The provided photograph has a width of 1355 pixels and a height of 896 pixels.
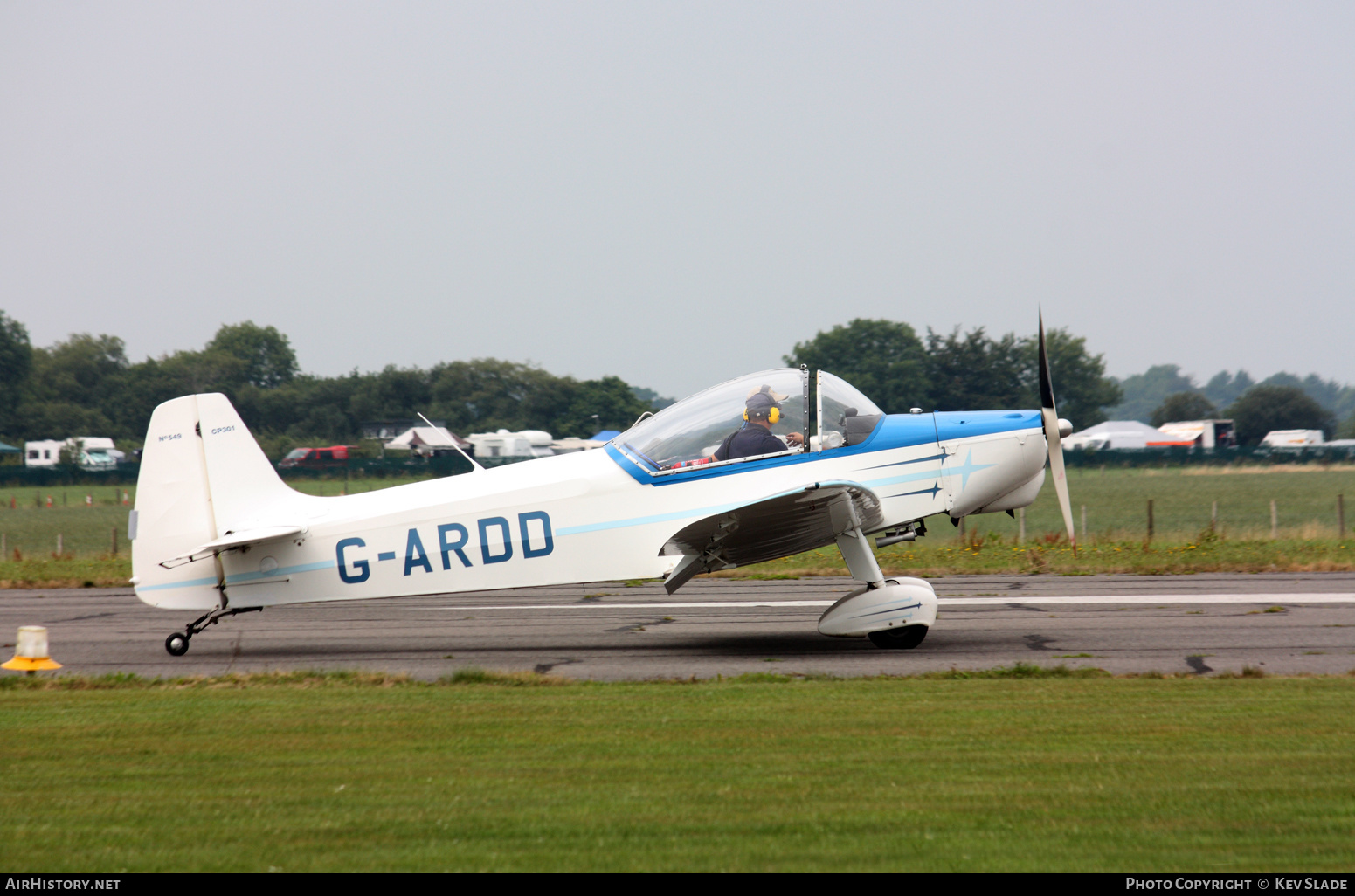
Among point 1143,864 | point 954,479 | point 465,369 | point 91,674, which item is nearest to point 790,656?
point 954,479

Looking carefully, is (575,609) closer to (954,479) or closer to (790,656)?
(790,656)

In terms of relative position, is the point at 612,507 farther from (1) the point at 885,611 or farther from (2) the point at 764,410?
(1) the point at 885,611

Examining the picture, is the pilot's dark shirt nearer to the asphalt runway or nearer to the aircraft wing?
the aircraft wing

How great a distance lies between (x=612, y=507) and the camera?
10.5 m

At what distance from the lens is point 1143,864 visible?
4.35 m

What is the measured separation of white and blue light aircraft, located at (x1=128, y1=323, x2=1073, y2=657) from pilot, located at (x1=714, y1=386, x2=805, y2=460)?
0.04 metres

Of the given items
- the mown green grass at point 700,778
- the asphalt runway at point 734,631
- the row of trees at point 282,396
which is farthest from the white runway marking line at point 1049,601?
the row of trees at point 282,396

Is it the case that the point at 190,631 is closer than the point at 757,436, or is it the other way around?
the point at 757,436

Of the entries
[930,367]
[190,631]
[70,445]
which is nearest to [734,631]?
[190,631]

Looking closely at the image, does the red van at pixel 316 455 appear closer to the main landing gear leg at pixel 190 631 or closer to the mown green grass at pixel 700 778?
the main landing gear leg at pixel 190 631

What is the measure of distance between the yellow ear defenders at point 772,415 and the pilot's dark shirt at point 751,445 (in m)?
0.10

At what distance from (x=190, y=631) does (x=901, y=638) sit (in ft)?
24.4

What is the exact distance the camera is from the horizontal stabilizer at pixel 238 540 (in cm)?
1045

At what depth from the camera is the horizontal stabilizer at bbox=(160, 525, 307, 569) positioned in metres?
10.4
